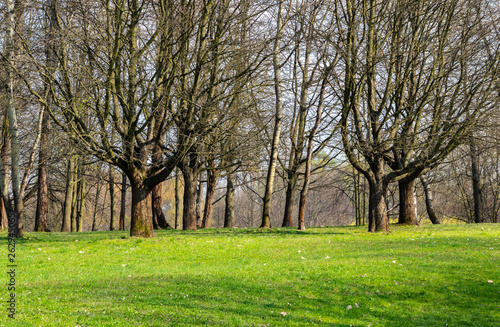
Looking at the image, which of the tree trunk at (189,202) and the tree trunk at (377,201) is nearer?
the tree trunk at (377,201)

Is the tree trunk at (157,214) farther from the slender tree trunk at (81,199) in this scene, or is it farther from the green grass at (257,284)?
the green grass at (257,284)

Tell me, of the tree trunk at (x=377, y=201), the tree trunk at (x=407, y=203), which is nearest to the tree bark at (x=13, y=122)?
the tree trunk at (x=377, y=201)

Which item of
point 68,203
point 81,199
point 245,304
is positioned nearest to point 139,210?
point 245,304

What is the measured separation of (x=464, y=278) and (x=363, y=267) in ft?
7.30

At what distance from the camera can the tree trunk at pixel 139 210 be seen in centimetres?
1572

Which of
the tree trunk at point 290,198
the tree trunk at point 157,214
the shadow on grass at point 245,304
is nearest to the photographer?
the shadow on grass at point 245,304

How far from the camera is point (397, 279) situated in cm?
924

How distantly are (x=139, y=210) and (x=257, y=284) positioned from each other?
27.5 ft

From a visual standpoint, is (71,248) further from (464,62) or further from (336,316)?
(464,62)

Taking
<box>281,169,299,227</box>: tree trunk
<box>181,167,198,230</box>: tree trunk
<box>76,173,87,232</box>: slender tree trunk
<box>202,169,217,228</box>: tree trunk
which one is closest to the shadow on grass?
<box>181,167,198,230</box>: tree trunk

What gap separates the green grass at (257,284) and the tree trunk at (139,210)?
5.92ft

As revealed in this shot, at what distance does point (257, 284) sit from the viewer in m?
8.68

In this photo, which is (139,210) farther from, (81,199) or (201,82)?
(81,199)

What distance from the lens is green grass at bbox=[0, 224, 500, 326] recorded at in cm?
671
